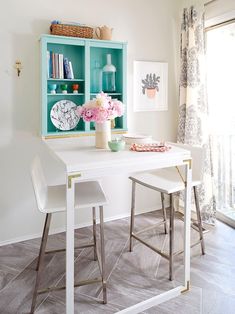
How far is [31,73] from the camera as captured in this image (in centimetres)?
275

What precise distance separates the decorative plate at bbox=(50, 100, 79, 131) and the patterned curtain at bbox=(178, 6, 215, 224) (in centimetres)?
125

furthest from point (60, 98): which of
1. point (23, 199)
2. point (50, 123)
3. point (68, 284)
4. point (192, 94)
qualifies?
point (68, 284)

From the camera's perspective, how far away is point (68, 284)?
5.69 ft

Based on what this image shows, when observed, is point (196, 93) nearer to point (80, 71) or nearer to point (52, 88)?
point (80, 71)

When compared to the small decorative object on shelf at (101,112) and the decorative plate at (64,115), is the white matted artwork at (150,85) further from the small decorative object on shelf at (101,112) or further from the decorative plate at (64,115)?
the small decorative object on shelf at (101,112)

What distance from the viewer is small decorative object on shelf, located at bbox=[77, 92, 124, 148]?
2068mm

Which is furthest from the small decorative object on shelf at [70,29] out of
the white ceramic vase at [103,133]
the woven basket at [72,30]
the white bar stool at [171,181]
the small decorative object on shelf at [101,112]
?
the white bar stool at [171,181]

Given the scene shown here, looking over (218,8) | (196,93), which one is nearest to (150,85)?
(196,93)

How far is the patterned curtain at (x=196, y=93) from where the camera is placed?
124 inches

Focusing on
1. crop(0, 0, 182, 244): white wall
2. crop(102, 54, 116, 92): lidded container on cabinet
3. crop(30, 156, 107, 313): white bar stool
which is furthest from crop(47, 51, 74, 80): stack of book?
crop(30, 156, 107, 313): white bar stool

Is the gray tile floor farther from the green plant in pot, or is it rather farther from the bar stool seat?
the green plant in pot

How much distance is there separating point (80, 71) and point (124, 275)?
6.28 ft

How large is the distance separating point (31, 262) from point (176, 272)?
3.96 ft

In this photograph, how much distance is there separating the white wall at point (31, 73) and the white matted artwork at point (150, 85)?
8 cm
